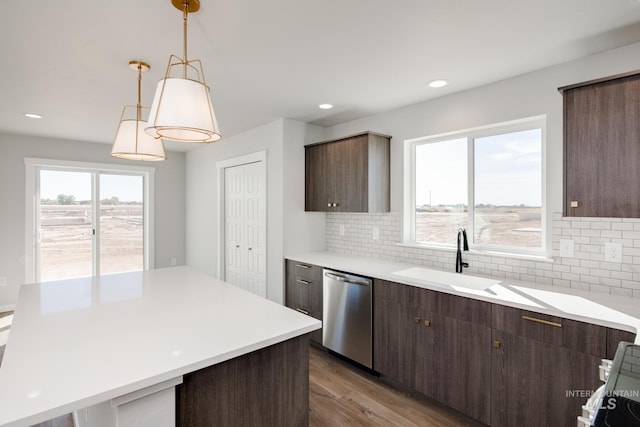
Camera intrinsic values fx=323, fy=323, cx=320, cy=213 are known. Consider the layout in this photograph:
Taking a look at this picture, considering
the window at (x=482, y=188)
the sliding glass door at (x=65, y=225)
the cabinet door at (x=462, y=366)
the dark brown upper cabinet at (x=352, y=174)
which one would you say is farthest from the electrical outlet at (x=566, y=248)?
the sliding glass door at (x=65, y=225)

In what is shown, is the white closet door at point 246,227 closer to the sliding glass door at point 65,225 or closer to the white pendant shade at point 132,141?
the white pendant shade at point 132,141

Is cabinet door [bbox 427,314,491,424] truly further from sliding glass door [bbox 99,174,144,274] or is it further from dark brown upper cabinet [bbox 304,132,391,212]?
sliding glass door [bbox 99,174,144,274]

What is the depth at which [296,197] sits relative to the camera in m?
3.80

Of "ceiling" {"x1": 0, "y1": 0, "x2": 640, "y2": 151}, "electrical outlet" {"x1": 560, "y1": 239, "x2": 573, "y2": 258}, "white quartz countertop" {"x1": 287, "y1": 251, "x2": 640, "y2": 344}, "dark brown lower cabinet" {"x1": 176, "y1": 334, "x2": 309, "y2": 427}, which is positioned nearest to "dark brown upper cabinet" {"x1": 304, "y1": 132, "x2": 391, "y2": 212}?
"ceiling" {"x1": 0, "y1": 0, "x2": 640, "y2": 151}

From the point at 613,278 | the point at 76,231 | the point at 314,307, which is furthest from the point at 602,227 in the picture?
the point at 76,231

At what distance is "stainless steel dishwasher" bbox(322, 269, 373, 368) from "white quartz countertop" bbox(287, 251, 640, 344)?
110 mm

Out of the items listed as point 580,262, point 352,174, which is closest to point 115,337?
point 352,174

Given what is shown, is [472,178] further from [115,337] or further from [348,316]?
[115,337]

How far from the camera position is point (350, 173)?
3299 mm

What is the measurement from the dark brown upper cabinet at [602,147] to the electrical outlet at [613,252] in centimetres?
39

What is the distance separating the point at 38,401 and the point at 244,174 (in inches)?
145

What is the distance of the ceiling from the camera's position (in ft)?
5.44

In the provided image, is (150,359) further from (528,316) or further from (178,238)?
(178,238)

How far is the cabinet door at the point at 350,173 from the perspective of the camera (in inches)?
125
